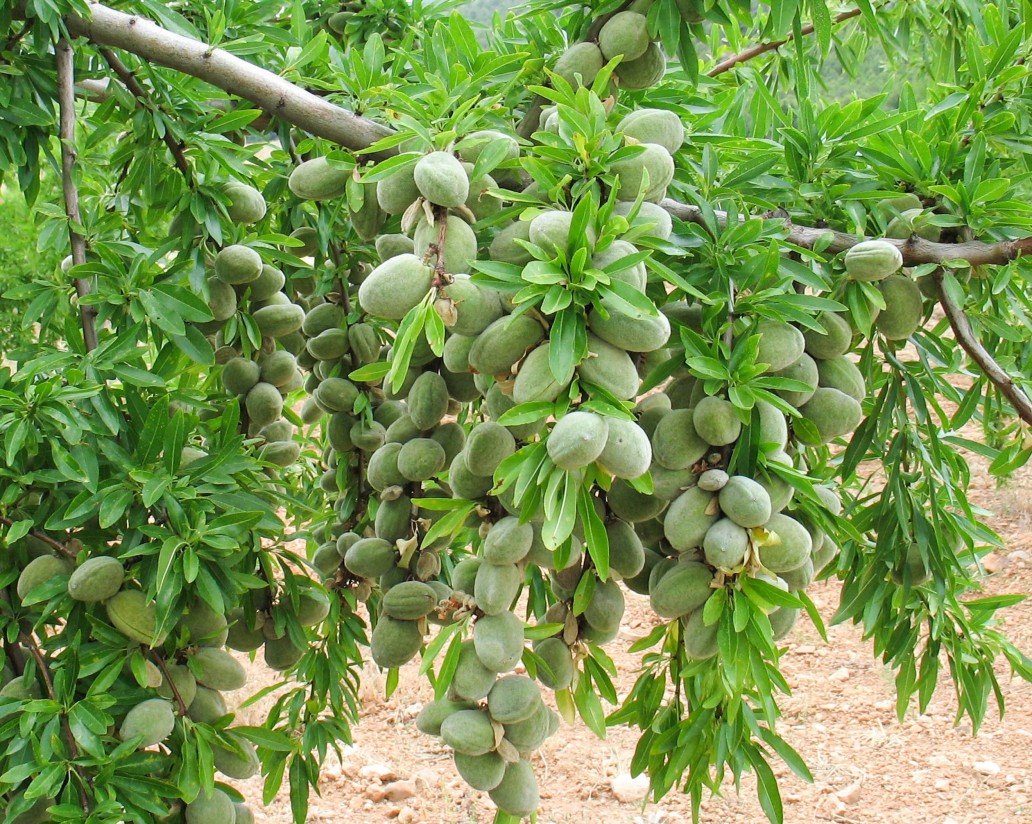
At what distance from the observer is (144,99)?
1626 millimetres

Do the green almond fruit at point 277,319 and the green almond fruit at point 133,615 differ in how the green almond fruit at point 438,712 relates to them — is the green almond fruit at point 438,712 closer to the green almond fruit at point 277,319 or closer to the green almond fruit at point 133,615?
the green almond fruit at point 133,615

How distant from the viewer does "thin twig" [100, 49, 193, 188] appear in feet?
5.25

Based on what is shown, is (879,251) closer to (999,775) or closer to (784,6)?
(784,6)

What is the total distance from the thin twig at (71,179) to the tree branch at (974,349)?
1.20m

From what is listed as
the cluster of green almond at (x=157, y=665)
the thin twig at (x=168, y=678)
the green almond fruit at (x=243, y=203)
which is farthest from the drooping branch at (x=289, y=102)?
the thin twig at (x=168, y=678)

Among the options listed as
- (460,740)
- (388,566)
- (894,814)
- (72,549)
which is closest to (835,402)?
(460,740)

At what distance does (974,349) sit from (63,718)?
1.31 m

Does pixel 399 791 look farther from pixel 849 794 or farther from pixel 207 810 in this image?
pixel 207 810

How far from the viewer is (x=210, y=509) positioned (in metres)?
1.42

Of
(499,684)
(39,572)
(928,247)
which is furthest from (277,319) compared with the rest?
(928,247)

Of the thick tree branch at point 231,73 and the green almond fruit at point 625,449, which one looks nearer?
the green almond fruit at point 625,449

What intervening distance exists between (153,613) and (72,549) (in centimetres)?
16

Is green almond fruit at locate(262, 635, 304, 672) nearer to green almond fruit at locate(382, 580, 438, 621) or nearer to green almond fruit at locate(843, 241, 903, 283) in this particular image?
green almond fruit at locate(382, 580, 438, 621)

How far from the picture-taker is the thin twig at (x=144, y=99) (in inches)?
63.0
